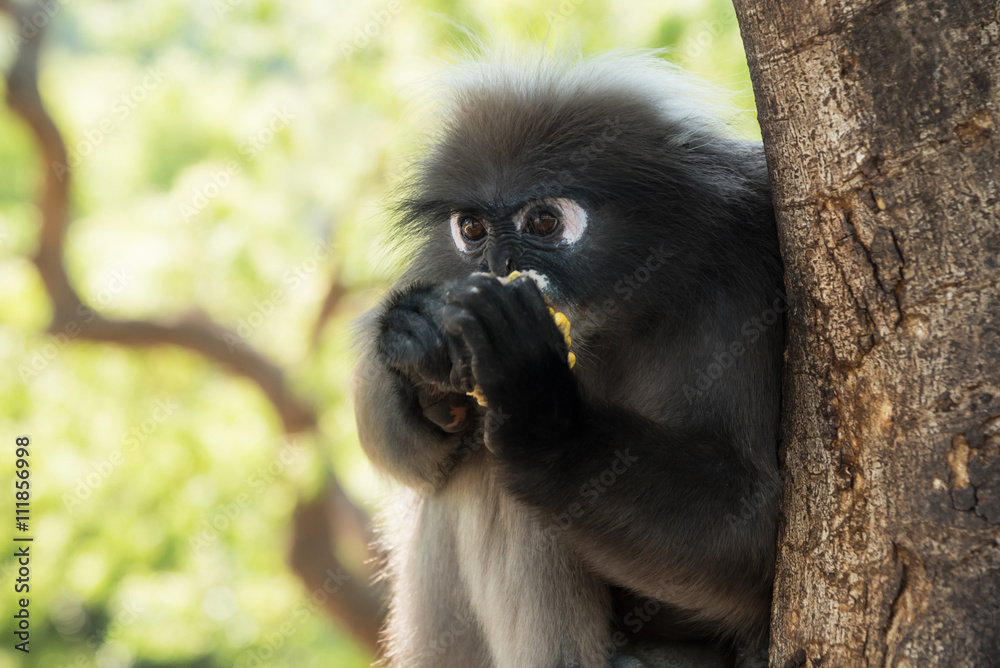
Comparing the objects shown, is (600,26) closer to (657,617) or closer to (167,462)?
(657,617)

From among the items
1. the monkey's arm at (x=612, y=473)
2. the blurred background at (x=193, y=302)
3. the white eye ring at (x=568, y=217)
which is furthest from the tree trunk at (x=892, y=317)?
the blurred background at (x=193, y=302)

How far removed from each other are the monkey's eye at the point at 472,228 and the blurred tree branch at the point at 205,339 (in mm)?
5629

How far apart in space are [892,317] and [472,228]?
5.31ft

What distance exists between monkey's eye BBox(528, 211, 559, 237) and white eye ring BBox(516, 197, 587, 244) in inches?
0.7

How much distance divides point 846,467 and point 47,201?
8.10m

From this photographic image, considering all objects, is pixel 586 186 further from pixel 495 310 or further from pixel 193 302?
pixel 193 302

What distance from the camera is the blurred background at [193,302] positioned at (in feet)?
27.0

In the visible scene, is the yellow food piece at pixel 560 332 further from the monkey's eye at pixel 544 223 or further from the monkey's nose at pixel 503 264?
Result: the monkey's eye at pixel 544 223

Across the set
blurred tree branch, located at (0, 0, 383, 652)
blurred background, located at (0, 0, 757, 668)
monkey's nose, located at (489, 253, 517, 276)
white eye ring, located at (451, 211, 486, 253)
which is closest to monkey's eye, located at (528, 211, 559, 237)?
monkey's nose, located at (489, 253, 517, 276)

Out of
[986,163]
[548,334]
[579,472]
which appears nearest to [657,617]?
[579,472]

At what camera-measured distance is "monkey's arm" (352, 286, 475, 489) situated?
3.13 m

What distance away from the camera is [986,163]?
6.47 ft

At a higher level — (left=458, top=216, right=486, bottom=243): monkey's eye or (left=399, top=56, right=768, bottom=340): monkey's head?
(left=399, top=56, right=768, bottom=340): monkey's head

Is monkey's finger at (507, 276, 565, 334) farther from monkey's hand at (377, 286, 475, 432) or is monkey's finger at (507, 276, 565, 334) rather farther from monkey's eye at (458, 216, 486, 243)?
monkey's eye at (458, 216, 486, 243)
